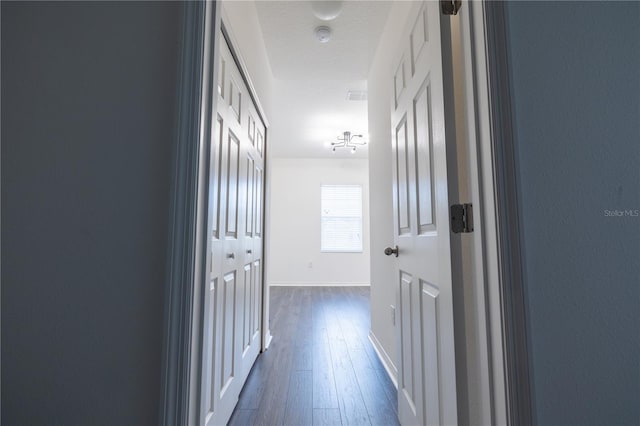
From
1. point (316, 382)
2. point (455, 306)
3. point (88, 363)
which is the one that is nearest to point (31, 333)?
point (88, 363)

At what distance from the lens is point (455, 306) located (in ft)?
3.09

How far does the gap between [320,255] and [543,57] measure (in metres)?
5.80

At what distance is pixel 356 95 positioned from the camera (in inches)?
143

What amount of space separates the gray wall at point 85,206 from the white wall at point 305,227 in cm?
551

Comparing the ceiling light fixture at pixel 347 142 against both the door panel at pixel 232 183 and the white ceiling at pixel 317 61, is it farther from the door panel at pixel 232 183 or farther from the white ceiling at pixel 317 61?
the door panel at pixel 232 183

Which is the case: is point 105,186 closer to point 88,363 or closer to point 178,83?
point 178,83

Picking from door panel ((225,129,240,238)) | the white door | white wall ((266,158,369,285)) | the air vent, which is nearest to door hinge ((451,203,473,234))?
the white door

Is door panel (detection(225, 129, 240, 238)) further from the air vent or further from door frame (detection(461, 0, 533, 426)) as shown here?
the air vent

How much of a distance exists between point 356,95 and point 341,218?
3.34 meters

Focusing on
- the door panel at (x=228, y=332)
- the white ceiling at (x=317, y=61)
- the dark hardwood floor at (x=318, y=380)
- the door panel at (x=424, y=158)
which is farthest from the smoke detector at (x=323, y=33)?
the dark hardwood floor at (x=318, y=380)

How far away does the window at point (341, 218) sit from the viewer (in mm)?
6570

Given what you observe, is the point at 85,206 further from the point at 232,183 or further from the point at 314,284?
the point at 314,284

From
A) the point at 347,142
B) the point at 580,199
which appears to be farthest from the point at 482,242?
the point at 347,142

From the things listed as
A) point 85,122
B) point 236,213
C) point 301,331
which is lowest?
point 301,331
